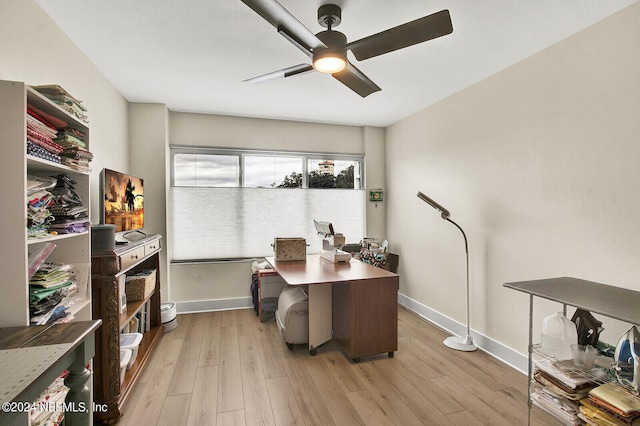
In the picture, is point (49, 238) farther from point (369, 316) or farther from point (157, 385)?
point (369, 316)

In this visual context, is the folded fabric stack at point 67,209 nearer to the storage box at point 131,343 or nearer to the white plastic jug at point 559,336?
the storage box at point 131,343

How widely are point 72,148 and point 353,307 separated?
7.17 feet

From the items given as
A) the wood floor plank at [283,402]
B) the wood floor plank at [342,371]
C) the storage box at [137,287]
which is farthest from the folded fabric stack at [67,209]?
the wood floor plank at [342,371]

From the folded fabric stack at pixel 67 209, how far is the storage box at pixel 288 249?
1.87 metres

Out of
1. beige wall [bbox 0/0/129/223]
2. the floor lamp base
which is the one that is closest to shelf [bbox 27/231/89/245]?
beige wall [bbox 0/0/129/223]

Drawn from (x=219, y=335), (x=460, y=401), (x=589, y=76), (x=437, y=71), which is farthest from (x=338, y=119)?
(x=460, y=401)

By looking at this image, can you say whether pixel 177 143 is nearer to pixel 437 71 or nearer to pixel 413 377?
pixel 437 71

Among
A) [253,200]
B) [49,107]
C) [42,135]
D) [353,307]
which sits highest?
[49,107]

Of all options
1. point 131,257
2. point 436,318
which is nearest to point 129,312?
point 131,257

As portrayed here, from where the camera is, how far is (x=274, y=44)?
2312 millimetres

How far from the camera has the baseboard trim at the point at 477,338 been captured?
2594 mm

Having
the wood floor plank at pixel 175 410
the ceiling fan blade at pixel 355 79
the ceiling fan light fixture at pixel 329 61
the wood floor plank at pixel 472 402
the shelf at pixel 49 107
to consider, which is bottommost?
the wood floor plank at pixel 472 402

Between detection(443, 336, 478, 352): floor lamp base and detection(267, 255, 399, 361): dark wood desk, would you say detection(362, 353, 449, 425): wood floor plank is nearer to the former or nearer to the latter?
A: detection(267, 255, 399, 361): dark wood desk

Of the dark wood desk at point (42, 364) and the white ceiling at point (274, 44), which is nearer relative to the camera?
the dark wood desk at point (42, 364)
